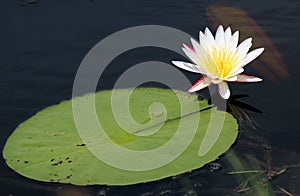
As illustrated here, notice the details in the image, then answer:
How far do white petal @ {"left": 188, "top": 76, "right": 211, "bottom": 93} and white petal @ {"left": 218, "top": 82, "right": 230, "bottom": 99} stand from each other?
0.05m

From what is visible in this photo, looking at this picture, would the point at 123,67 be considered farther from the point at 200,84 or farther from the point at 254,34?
the point at 254,34

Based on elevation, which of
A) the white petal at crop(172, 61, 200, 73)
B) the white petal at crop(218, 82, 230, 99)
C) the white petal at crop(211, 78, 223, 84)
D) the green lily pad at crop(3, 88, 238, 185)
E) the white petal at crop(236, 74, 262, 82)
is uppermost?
the white petal at crop(172, 61, 200, 73)

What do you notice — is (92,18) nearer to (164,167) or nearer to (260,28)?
(260,28)

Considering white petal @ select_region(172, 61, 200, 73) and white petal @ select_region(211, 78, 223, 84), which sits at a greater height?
white petal @ select_region(172, 61, 200, 73)

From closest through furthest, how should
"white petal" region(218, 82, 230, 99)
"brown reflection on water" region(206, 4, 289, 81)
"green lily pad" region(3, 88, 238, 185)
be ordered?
"green lily pad" region(3, 88, 238, 185), "white petal" region(218, 82, 230, 99), "brown reflection on water" region(206, 4, 289, 81)

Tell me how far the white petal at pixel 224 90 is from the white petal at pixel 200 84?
0.05 m

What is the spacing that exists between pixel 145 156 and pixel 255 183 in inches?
14.7

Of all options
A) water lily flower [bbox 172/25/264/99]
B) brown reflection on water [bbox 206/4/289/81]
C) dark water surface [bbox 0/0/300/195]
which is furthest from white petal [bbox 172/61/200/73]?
brown reflection on water [bbox 206/4/289/81]

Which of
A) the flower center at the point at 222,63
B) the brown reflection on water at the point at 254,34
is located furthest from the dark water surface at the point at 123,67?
the flower center at the point at 222,63

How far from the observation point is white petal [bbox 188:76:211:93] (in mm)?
2051

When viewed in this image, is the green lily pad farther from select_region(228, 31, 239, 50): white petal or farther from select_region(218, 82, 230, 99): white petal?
select_region(228, 31, 239, 50): white petal

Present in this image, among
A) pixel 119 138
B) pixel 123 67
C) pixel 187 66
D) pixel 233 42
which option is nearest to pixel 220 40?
pixel 233 42

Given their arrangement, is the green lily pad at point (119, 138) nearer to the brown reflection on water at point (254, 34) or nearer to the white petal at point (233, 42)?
the white petal at point (233, 42)

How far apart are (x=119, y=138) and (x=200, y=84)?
1.37 ft
